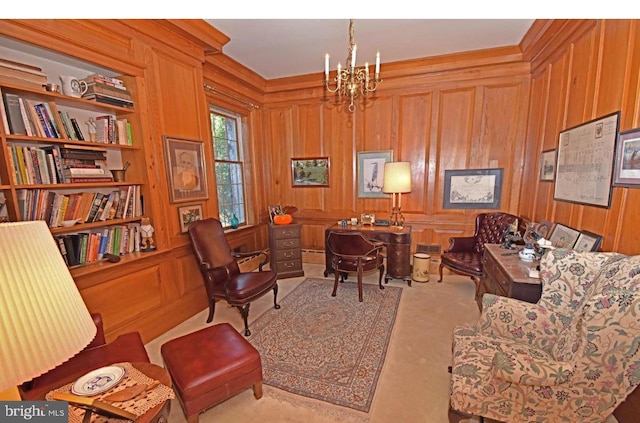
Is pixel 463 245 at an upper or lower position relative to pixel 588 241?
lower

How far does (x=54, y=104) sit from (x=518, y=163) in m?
4.97

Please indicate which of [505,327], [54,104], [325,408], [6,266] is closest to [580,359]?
[505,327]

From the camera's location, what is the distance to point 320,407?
1743 millimetres

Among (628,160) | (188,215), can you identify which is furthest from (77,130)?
(628,160)

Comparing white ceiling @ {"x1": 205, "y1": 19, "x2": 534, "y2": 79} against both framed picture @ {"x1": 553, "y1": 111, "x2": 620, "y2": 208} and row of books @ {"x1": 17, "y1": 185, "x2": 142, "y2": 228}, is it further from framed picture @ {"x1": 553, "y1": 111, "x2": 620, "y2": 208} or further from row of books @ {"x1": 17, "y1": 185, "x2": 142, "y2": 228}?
row of books @ {"x1": 17, "y1": 185, "x2": 142, "y2": 228}

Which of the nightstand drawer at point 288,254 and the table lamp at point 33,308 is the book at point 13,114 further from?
the nightstand drawer at point 288,254

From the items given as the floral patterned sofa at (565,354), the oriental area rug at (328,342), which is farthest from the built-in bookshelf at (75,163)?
the floral patterned sofa at (565,354)

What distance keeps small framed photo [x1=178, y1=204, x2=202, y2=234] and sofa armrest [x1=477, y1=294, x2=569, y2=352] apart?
2868 mm

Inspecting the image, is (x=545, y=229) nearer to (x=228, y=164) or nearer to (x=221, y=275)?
(x=221, y=275)

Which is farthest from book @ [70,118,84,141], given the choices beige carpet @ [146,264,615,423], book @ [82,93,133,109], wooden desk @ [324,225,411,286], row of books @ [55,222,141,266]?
wooden desk @ [324,225,411,286]

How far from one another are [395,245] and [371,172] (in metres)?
1.28

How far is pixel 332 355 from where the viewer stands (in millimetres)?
2240

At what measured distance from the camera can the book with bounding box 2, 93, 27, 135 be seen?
1776 mm
